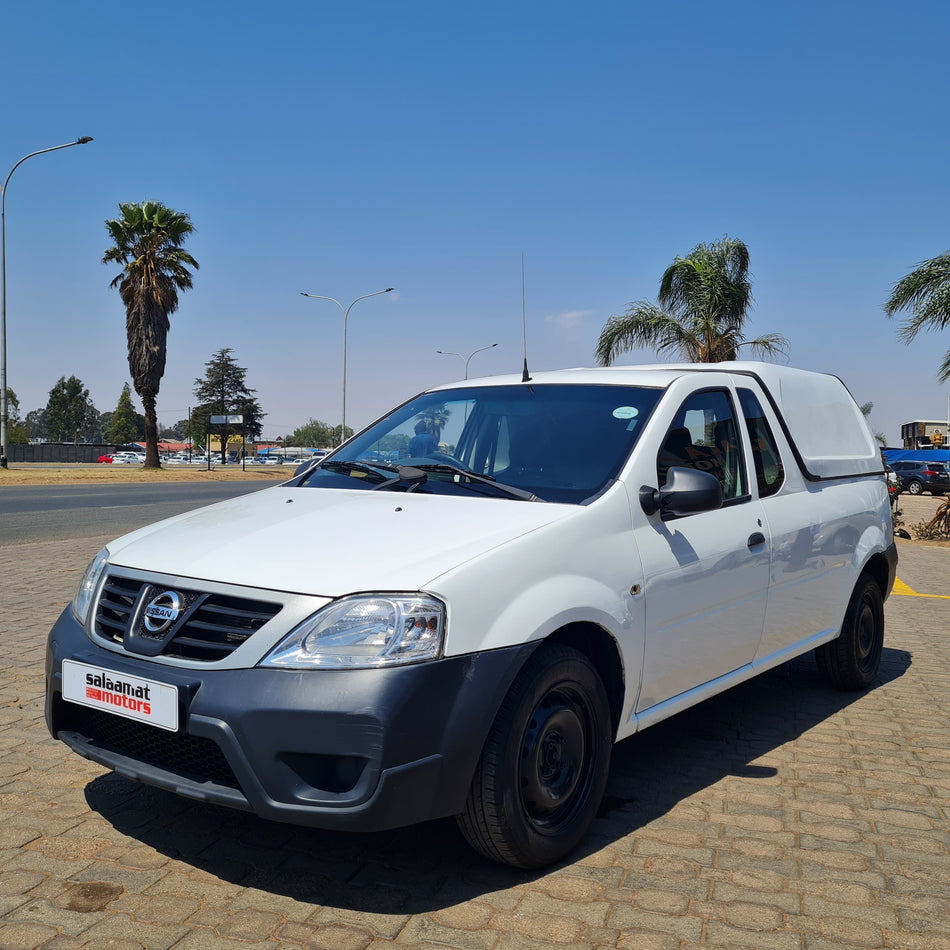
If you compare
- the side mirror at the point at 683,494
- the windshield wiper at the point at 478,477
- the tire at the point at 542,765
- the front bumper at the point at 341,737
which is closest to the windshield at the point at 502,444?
the windshield wiper at the point at 478,477

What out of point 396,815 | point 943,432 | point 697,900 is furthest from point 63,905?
point 943,432

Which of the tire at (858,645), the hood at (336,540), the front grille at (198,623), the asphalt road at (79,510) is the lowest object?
the asphalt road at (79,510)

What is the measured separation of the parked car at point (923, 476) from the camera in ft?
135

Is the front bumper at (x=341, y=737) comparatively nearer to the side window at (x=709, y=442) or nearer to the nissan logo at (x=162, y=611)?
the nissan logo at (x=162, y=611)

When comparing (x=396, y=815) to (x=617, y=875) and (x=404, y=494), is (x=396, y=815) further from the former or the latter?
(x=404, y=494)

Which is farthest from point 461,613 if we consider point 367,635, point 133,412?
point 133,412

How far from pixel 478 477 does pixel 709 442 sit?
3.88 feet

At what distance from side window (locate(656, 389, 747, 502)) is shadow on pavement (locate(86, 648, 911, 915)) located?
1.26 metres

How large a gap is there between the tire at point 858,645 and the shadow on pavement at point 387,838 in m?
0.97

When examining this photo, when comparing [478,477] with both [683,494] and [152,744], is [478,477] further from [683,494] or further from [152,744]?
[152,744]

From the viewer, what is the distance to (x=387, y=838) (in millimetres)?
3473

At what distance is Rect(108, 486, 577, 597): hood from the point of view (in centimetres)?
290

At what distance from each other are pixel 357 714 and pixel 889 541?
4.46m

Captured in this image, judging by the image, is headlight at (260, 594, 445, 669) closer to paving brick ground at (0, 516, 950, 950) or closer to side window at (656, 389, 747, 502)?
paving brick ground at (0, 516, 950, 950)
